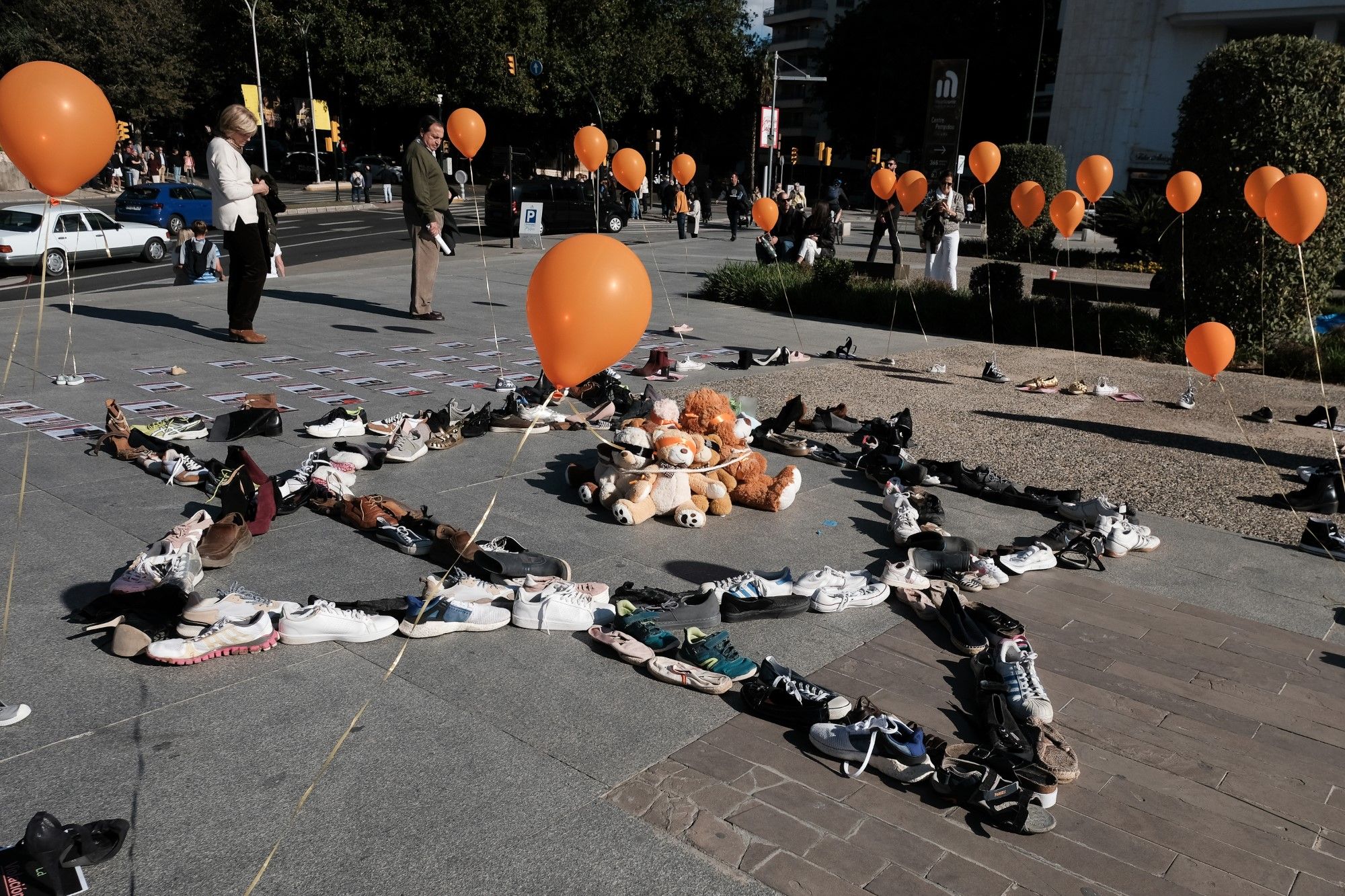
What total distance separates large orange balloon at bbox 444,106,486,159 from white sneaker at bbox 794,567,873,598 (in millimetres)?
8952

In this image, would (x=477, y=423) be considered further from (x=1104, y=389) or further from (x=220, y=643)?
(x=1104, y=389)

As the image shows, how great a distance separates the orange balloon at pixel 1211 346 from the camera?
7.66m

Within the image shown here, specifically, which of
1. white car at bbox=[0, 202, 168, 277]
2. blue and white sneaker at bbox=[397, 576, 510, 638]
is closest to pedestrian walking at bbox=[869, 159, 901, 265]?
white car at bbox=[0, 202, 168, 277]

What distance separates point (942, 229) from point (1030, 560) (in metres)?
11.0

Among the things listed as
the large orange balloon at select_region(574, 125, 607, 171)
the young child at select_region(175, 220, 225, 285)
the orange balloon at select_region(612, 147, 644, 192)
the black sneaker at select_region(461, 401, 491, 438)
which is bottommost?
the black sneaker at select_region(461, 401, 491, 438)

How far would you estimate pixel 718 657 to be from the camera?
4199 millimetres

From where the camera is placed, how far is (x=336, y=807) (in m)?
3.15

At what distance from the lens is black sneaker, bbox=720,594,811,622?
4.73m

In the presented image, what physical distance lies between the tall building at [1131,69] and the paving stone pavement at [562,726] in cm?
4491

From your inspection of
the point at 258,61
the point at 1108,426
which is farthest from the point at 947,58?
the point at 1108,426

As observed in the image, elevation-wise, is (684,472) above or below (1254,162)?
below

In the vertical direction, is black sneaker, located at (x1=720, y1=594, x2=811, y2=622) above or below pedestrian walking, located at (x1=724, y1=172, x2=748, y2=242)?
below

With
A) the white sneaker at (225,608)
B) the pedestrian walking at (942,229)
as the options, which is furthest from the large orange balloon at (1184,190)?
the white sneaker at (225,608)

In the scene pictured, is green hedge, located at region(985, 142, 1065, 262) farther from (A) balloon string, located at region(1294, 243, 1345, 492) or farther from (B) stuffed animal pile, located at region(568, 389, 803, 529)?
(B) stuffed animal pile, located at region(568, 389, 803, 529)
